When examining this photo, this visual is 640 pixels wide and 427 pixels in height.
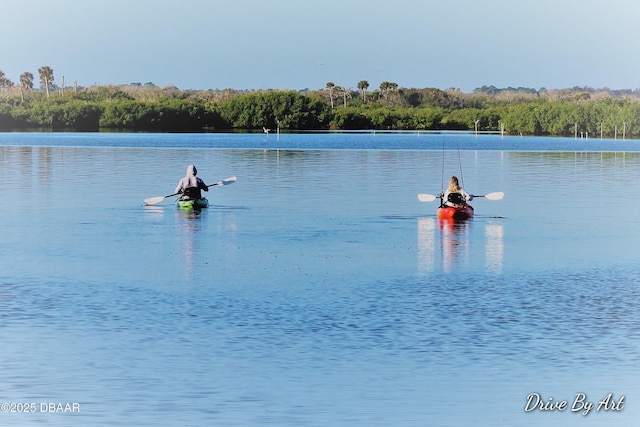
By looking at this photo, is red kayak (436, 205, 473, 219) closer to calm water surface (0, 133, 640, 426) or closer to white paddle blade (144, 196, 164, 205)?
calm water surface (0, 133, 640, 426)

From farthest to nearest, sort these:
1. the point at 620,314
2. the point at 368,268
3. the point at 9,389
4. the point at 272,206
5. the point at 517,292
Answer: the point at 272,206, the point at 368,268, the point at 517,292, the point at 620,314, the point at 9,389

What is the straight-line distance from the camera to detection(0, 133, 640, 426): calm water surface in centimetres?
1105

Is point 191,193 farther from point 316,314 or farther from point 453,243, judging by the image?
point 316,314

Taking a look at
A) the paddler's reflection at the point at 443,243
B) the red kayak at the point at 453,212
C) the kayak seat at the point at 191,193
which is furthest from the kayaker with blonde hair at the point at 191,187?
the red kayak at the point at 453,212

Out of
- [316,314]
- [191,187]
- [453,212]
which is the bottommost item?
[316,314]

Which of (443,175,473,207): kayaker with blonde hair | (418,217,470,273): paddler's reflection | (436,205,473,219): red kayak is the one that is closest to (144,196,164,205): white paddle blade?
(418,217,470,273): paddler's reflection

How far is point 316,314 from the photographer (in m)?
15.4

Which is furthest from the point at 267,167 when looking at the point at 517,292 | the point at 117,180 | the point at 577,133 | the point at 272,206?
the point at 577,133

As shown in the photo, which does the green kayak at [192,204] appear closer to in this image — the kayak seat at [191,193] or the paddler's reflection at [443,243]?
the kayak seat at [191,193]

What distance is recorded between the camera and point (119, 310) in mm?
15766

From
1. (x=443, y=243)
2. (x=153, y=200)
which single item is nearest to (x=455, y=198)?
(x=443, y=243)

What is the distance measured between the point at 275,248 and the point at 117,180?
920 inches

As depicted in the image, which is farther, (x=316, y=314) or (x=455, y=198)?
(x=455, y=198)

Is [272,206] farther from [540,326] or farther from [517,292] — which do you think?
[540,326]
